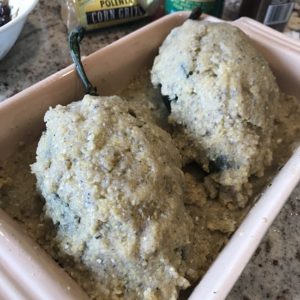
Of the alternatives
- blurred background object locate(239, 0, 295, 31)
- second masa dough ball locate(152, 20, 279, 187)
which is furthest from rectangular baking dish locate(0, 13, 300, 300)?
blurred background object locate(239, 0, 295, 31)

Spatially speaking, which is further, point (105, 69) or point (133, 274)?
point (105, 69)

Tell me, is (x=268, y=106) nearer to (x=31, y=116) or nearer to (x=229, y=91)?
(x=229, y=91)

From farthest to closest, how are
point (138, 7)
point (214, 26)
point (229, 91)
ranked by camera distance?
1. point (138, 7)
2. point (214, 26)
3. point (229, 91)

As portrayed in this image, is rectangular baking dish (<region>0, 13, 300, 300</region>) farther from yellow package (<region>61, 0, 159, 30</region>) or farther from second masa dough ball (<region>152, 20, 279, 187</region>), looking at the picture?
yellow package (<region>61, 0, 159, 30</region>)

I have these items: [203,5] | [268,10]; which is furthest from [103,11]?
[268,10]

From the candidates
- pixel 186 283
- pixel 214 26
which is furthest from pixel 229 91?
pixel 186 283

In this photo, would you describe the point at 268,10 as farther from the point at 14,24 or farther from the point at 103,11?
the point at 14,24
